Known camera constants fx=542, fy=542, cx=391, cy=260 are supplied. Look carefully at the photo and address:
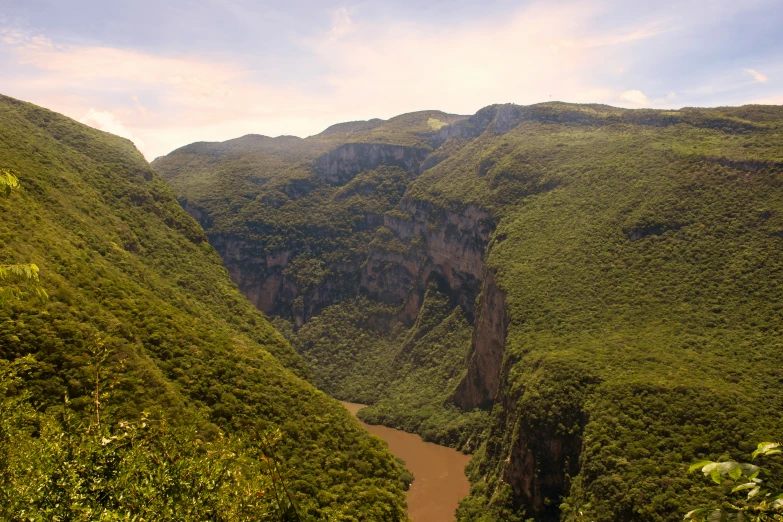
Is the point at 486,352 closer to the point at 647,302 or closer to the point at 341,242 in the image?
the point at 647,302

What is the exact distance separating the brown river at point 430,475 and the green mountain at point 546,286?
9.00ft

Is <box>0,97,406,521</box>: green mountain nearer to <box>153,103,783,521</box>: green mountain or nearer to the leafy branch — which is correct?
the leafy branch

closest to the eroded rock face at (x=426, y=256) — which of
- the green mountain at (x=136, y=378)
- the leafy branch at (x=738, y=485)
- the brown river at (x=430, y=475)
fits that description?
the brown river at (x=430, y=475)

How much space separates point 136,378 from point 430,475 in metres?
57.7

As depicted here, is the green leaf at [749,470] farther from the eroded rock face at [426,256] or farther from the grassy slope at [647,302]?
the eroded rock face at [426,256]

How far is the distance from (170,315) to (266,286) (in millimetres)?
117341

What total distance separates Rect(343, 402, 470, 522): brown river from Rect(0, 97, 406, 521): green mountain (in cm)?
2531

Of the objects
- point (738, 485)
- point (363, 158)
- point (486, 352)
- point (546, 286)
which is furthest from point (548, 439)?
A: point (363, 158)

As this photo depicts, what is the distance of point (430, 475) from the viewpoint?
2901 inches

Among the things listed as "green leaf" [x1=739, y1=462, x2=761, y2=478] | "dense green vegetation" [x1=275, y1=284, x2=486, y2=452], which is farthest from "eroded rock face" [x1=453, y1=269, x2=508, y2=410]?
"green leaf" [x1=739, y1=462, x2=761, y2=478]

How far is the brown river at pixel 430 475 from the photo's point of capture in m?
63.3

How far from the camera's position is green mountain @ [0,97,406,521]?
36.0 ft

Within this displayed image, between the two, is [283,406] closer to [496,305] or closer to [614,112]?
[496,305]

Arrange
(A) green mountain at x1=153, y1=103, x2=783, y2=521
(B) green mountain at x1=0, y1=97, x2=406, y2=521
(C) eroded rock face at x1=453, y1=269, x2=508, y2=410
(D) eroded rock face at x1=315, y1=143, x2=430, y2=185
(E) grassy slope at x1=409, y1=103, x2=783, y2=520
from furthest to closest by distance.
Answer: (D) eroded rock face at x1=315, y1=143, x2=430, y2=185, (C) eroded rock face at x1=453, y1=269, x2=508, y2=410, (A) green mountain at x1=153, y1=103, x2=783, y2=521, (E) grassy slope at x1=409, y1=103, x2=783, y2=520, (B) green mountain at x1=0, y1=97, x2=406, y2=521
